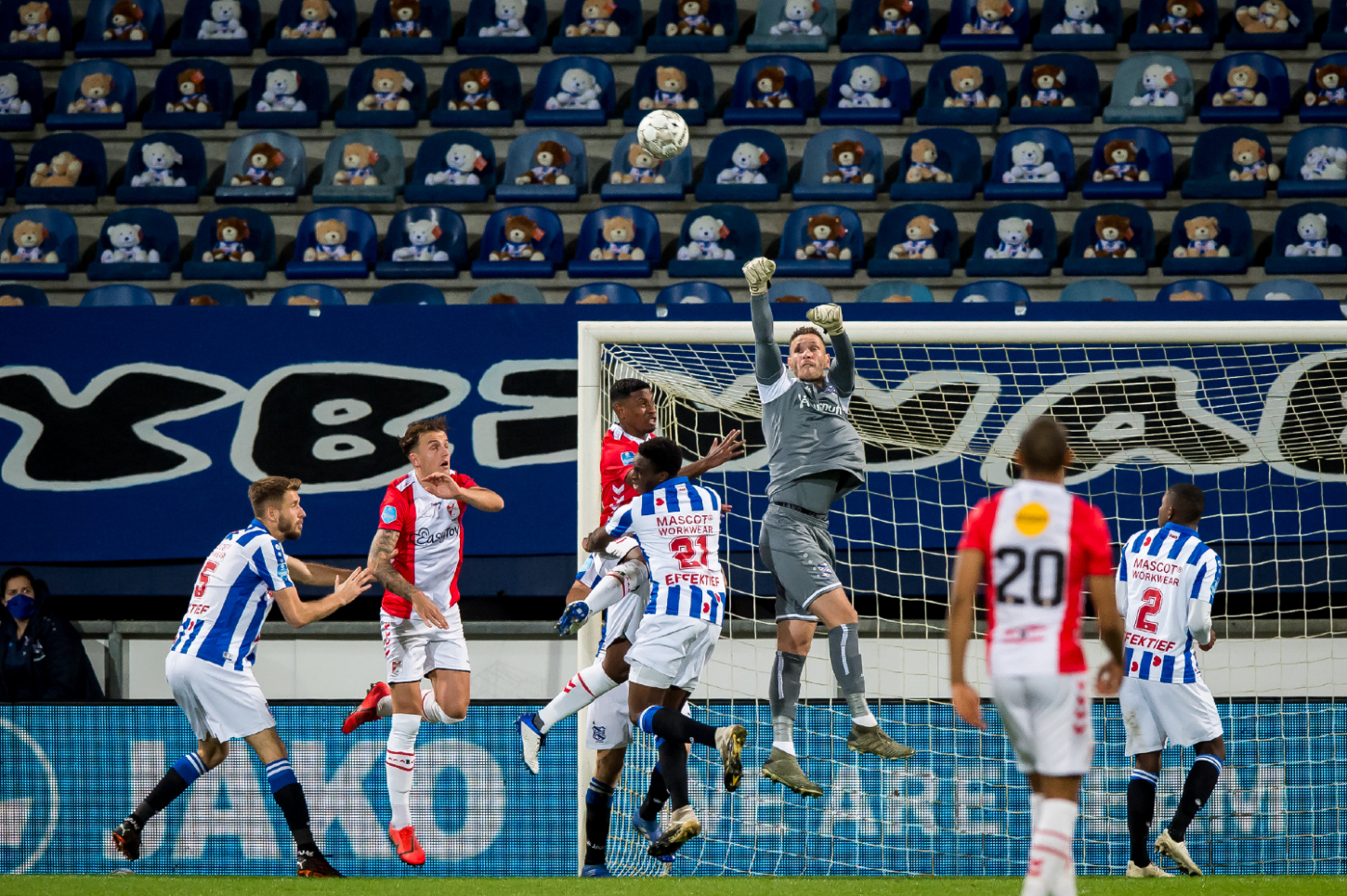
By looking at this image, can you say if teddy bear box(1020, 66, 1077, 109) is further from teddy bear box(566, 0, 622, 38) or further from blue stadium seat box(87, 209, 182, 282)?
blue stadium seat box(87, 209, 182, 282)

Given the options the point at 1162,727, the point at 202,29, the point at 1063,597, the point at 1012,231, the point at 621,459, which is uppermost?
the point at 202,29

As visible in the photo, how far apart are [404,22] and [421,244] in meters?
3.05

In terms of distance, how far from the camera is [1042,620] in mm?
3701

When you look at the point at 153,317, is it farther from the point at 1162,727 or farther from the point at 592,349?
the point at 1162,727

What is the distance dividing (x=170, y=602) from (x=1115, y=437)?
612 centimetres

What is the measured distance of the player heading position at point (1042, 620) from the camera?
145 inches

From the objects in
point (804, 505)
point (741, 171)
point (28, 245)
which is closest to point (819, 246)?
point (741, 171)

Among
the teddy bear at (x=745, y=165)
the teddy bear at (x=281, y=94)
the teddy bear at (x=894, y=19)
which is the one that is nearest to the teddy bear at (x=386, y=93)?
the teddy bear at (x=281, y=94)

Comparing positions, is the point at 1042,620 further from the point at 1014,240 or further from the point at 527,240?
the point at 527,240

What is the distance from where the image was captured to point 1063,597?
3.70 metres

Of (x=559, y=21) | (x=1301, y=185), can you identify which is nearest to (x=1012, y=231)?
(x=1301, y=185)

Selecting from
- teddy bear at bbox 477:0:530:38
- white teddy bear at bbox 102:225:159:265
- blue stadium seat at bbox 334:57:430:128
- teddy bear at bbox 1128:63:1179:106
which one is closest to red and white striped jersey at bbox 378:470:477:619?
white teddy bear at bbox 102:225:159:265

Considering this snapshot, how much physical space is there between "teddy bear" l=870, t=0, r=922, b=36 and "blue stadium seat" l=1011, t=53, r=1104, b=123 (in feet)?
3.89

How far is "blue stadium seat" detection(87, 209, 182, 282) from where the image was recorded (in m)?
11.4
